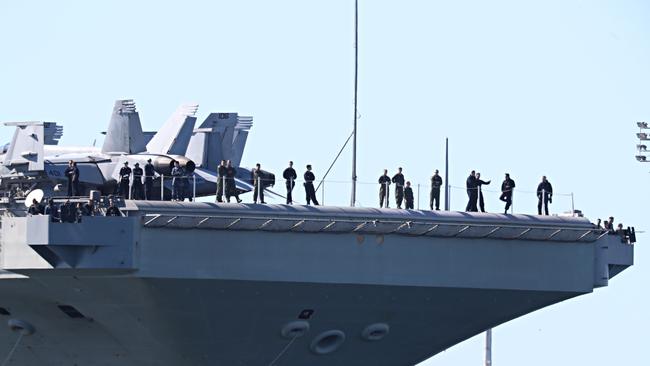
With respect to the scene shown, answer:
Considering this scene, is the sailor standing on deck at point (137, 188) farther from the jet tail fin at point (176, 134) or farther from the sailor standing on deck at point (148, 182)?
the jet tail fin at point (176, 134)

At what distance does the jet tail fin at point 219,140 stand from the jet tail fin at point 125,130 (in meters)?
1.63

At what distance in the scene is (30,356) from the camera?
4522 centimetres

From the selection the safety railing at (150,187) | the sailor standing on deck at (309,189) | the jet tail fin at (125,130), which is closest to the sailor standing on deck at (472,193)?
the sailor standing on deck at (309,189)

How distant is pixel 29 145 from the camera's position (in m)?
46.8

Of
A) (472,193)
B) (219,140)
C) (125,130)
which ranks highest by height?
(125,130)

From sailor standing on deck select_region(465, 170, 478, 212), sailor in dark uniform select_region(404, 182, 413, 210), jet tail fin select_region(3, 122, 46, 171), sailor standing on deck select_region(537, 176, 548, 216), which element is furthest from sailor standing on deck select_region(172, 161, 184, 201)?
sailor standing on deck select_region(537, 176, 548, 216)

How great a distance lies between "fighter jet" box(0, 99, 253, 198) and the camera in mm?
46781

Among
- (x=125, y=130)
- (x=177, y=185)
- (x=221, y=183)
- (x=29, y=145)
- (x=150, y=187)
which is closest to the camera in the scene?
(x=221, y=183)

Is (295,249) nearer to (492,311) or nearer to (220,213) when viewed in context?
(220,213)

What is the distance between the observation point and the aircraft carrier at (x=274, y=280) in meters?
39.7

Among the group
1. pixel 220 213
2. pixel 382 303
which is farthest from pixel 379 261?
pixel 220 213

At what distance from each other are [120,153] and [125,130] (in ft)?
2.37

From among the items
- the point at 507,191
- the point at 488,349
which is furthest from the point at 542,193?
the point at 488,349

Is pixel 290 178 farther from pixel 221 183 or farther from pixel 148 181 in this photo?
pixel 148 181
